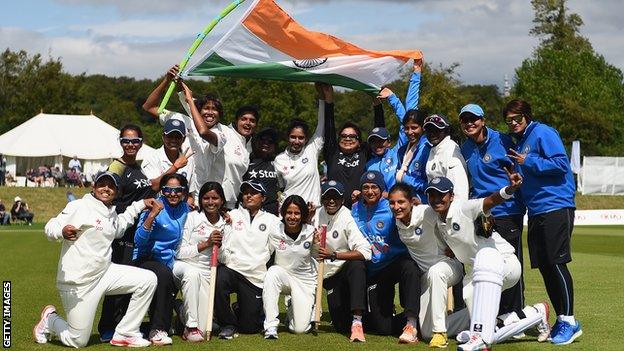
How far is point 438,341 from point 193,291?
2.51m

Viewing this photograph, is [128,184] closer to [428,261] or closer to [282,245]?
[282,245]

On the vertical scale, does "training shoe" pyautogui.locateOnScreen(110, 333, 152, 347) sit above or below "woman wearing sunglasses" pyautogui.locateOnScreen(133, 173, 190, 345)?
below

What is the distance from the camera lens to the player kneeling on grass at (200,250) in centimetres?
992

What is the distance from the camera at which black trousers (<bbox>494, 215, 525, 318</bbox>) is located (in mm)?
9836

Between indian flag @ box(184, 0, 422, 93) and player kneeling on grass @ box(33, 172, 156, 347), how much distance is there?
3.23 metres

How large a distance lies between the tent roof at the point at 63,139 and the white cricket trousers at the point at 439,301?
4871 centimetres

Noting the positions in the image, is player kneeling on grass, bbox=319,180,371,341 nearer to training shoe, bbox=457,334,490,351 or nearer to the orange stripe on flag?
training shoe, bbox=457,334,490,351

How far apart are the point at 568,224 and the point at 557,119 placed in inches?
2258

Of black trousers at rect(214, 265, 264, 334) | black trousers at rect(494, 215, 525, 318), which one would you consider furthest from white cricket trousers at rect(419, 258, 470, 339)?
black trousers at rect(214, 265, 264, 334)

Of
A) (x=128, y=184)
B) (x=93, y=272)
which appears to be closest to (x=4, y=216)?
(x=128, y=184)

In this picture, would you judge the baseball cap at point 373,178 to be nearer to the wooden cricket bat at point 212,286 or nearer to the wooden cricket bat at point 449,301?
the wooden cricket bat at point 449,301

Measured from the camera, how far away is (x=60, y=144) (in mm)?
58406

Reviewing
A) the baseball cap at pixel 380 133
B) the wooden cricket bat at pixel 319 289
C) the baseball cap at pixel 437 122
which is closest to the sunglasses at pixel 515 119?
the baseball cap at pixel 437 122

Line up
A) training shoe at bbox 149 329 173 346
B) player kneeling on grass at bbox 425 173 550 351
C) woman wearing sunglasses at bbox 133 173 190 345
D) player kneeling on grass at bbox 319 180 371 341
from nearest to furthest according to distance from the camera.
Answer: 1. player kneeling on grass at bbox 425 173 550 351
2. training shoe at bbox 149 329 173 346
3. woman wearing sunglasses at bbox 133 173 190 345
4. player kneeling on grass at bbox 319 180 371 341
